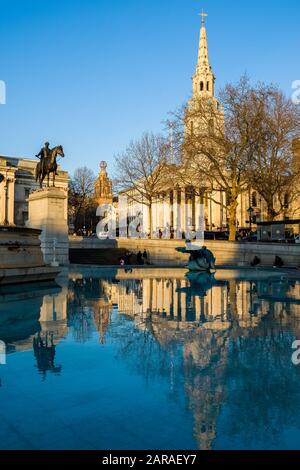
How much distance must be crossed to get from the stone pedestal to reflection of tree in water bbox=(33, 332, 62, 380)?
22.1m

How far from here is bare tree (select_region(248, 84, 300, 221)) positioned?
36.2 metres

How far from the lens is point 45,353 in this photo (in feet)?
20.9

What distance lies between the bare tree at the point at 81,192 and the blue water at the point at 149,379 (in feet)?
221

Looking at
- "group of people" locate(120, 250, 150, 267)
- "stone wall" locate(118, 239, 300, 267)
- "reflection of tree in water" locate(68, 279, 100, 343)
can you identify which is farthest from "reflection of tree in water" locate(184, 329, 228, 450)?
"group of people" locate(120, 250, 150, 267)

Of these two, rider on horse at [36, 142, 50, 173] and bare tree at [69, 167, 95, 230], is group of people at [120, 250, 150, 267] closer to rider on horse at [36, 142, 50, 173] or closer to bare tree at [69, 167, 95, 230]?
rider on horse at [36, 142, 50, 173]

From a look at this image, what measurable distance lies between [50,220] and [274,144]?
65.1 ft

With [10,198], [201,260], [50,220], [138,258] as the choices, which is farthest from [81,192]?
[201,260]

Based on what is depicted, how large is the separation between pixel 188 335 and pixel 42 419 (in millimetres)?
3833

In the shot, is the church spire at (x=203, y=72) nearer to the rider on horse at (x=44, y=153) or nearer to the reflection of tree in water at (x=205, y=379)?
the rider on horse at (x=44, y=153)

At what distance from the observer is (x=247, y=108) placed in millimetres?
35938

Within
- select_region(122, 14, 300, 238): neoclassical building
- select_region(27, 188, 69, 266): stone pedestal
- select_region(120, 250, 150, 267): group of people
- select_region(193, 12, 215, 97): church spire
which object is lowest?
select_region(120, 250, 150, 267): group of people

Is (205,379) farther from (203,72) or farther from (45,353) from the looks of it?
(203,72)

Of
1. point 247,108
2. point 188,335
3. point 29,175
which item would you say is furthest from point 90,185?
point 188,335
